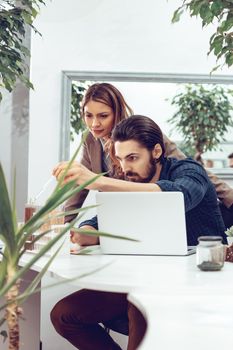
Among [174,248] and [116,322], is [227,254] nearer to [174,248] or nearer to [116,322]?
[174,248]

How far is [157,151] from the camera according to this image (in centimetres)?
293

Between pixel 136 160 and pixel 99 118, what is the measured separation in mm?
872

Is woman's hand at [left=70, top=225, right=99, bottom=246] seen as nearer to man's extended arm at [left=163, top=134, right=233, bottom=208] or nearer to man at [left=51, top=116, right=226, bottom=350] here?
man at [left=51, top=116, right=226, bottom=350]

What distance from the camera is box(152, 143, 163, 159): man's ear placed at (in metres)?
2.91

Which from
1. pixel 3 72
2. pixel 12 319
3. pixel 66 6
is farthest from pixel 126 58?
pixel 12 319

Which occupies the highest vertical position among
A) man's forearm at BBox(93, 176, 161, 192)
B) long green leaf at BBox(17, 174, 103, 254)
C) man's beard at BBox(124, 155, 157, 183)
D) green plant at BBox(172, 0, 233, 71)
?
green plant at BBox(172, 0, 233, 71)

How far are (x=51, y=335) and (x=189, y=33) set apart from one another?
7.30ft

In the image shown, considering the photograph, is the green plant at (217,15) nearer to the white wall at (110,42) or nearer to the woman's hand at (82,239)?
the white wall at (110,42)

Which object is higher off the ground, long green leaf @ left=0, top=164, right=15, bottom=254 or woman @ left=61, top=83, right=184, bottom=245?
woman @ left=61, top=83, right=184, bottom=245

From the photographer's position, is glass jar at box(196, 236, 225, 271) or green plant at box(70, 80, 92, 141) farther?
green plant at box(70, 80, 92, 141)

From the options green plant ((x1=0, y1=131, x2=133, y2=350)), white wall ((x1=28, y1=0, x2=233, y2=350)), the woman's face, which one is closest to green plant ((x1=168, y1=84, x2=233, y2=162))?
white wall ((x1=28, y1=0, x2=233, y2=350))

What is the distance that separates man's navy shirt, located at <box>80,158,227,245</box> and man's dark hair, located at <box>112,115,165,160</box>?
0.67 feet

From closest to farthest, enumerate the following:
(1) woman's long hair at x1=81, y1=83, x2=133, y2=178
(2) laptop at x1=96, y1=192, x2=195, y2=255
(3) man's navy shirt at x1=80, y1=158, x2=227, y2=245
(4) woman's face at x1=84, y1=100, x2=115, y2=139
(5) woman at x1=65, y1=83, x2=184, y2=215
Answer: (2) laptop at x1=96, y1=192, x2=195, y2=255 → (3) man's navy shirt at x1=80, y1=158, x2=227, y2=245 → (5) woman at x1=65, y1=83, x2=184, y2=215 → (4) woman's face at x1=84, y1=100, x2=115, y2=139 → (1) woman's long hair at x1=81, y1=83, x2=133, y2=178

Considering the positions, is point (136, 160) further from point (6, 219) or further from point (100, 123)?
point (6, 219)
